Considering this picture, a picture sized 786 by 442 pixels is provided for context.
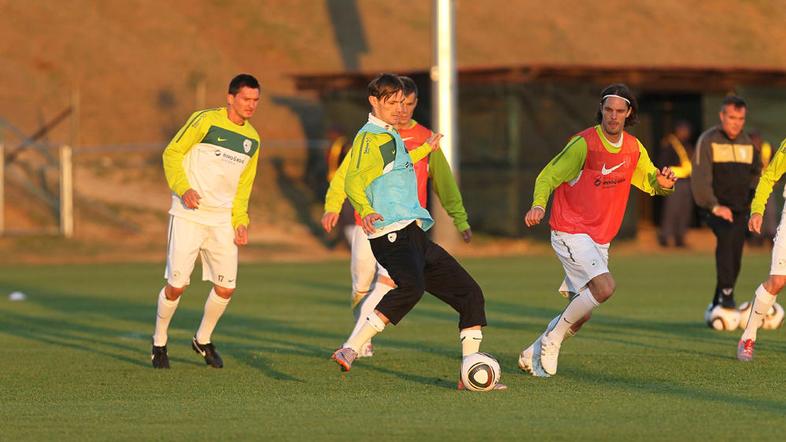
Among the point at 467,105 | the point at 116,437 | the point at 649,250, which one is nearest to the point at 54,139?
the point at 467,105

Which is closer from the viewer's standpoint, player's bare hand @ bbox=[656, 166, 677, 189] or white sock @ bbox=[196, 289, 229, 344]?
player's bare hand @ bbox=[656, 166, 677, 189]

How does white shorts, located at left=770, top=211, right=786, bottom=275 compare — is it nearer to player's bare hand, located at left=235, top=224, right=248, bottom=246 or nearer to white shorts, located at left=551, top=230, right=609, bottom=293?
white shorts, located at left=551, top=230, right=609, bottom=293

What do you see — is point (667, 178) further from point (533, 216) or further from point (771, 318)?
point (771, 318)

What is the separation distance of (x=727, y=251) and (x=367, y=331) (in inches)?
217

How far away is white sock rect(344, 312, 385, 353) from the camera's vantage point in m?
9.74

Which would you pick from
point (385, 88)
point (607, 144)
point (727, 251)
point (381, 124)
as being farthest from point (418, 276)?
point (727, 251)

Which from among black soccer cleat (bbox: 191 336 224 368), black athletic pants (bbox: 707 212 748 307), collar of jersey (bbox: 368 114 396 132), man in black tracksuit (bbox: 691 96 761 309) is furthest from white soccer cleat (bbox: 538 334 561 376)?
black athletic pants (bbox: 707 212 748 307)

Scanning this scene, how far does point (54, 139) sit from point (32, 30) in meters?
6.31

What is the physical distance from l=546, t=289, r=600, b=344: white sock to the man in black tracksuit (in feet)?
12.2

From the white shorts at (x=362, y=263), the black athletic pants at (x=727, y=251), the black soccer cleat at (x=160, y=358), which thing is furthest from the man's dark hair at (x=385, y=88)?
the black athletic pants at (x=727, y=251)

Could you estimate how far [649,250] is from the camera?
28984 millimetres

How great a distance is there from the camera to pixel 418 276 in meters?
9.73

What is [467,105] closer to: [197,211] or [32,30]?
[32,30]

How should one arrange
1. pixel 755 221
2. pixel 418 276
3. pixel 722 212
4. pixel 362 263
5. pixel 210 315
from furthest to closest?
pixel 722 212
pixel 362 263
pixel 210 315
pixel 755 221
pixel 418 276
